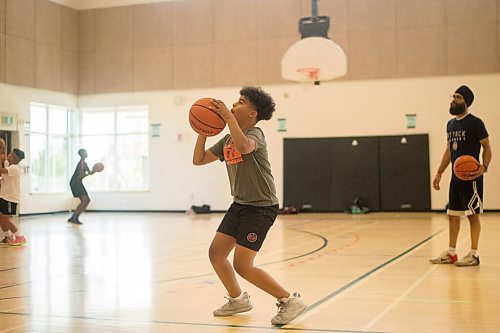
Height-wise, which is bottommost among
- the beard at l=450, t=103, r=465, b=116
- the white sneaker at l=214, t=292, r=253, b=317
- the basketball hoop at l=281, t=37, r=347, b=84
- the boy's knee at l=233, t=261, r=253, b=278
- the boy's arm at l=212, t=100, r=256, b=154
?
the white sneaker at l=214, t=292, r=253, b=317

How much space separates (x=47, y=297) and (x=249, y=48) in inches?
631

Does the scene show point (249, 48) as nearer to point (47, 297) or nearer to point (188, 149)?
point (188, 149)

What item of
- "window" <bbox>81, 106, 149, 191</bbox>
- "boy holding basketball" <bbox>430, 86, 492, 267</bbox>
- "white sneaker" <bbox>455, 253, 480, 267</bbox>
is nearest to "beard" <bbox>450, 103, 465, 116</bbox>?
"boy holding basketball" <bbox>430, 86, 492, 267</bbox>

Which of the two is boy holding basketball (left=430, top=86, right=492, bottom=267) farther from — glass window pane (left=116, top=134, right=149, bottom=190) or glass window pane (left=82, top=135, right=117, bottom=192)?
glass window pane (left=82, top=135, right=117, bottom=192)

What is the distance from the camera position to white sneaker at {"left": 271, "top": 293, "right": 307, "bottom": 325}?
4.20m

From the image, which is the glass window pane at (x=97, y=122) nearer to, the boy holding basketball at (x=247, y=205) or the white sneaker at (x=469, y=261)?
the white sneaker at (x=469, y=261)

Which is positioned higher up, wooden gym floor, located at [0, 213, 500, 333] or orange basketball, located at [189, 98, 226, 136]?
orange basketball, located at [189, 98, 226, 136]

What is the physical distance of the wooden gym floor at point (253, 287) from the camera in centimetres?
427

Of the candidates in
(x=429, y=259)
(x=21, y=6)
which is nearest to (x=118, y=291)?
(x=429, y=259)

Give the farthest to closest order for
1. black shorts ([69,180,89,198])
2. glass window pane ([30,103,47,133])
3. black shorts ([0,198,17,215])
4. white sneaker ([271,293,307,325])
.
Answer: glass window pane ([30,103,47,133])
black shorts ([69,180,89,198])
black shorts ([0,198,17,215])
white sneaker ([271,293,307,325])

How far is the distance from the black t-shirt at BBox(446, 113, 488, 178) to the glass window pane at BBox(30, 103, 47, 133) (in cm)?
1612

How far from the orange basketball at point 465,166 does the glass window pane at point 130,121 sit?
1635 cm

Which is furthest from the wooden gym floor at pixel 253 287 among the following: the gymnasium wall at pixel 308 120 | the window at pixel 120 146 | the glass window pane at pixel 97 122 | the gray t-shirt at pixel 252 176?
the glass window pane at pixel 97 122

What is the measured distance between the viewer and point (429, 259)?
25.0ft
